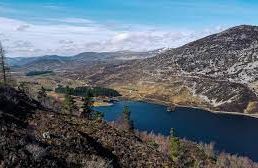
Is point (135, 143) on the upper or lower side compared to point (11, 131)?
lower

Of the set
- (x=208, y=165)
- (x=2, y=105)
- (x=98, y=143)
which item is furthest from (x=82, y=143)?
(x=208, y=165)

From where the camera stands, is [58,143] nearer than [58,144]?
No

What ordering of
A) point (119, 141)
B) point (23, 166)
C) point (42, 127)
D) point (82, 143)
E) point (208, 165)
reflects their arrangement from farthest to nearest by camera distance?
point (208, 165) → point (119, 141) → point (42, 127) → point (82, 143) → point (23, 166)

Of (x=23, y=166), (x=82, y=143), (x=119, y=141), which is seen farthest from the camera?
(x=119, y=141)

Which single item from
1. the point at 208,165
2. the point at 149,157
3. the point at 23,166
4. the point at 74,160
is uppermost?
the point at 23,166

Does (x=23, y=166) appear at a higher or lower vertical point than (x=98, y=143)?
higher

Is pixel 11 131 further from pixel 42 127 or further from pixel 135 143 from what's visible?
pixel 135 143

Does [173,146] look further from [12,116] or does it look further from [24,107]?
[12,116]

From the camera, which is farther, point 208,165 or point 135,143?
point 208,165

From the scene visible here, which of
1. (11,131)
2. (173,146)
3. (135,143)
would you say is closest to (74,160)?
(11,131)
